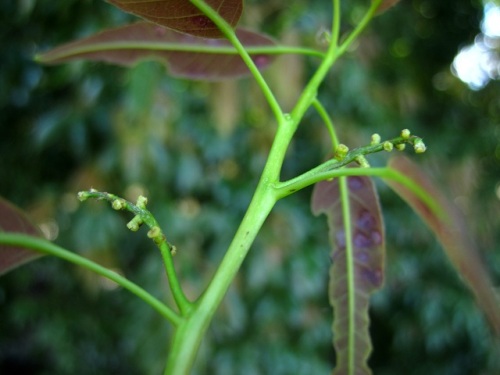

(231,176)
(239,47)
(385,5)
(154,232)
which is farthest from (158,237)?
(231,176)

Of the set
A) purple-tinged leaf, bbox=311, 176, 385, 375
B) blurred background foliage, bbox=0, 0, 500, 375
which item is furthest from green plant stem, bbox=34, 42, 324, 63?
blurred background foliage, bbox=0, 0, 500, 375

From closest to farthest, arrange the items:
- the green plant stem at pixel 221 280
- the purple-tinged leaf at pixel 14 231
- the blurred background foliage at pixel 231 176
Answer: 1. the green plant stem at pixel 221 280
2. the purple-tinged leaf at pixel 14 231
3. the blurred background foliage at pixel 231 176

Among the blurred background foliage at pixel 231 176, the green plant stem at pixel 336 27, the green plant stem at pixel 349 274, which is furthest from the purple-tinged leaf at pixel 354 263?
the blurred background foliage at pixel 231 176

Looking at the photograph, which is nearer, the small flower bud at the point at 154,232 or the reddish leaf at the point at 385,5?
the small flower bud at the point at 154,232

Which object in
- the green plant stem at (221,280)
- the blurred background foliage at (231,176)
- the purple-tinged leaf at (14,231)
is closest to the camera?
the green plant stem at (221,280)

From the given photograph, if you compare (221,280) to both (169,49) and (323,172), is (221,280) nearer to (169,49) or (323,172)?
(323,172)

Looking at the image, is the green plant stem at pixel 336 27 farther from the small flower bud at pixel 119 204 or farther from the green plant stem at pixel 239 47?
the small flower bud at pixel 119 204

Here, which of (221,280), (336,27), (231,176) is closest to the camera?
(221,280)
